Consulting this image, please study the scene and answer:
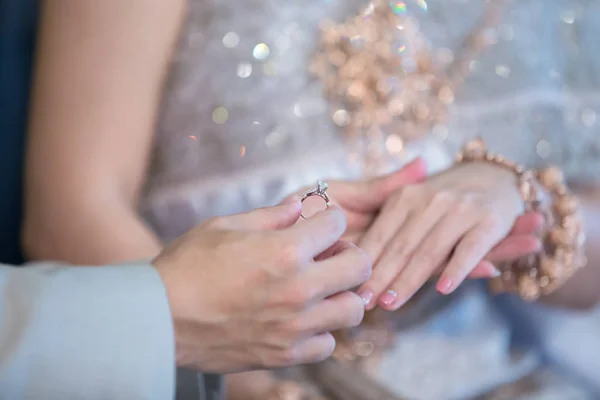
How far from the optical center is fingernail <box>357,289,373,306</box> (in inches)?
17.3

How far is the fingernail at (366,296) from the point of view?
0.44 m

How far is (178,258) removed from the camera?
0.37 meters

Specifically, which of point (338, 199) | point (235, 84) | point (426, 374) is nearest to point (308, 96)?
point (235, 84)

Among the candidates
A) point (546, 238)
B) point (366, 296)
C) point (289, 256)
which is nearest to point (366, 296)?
point (366, 296)

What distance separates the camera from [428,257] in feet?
1.62

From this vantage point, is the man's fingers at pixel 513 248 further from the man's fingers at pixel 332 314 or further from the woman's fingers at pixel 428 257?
the man's fingers at pixel 332 314

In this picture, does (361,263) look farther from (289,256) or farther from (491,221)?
(491,221)

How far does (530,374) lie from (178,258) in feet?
1.61

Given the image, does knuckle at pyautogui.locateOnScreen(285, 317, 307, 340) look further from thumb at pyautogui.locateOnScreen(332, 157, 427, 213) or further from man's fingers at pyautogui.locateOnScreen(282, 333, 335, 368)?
thumb at pyautogui.locateOnScreen(332, 157, 427, 213)

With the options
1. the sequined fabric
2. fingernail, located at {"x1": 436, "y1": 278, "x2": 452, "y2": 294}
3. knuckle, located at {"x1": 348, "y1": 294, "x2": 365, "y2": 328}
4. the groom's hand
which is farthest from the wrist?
the sequined fabric

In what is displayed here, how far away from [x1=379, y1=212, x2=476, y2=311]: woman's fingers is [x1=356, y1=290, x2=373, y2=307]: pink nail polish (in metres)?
0.01

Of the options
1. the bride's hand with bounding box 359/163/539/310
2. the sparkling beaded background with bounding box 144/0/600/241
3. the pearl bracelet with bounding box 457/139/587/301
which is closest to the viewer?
the bride's hand with bounding box 359/163/539/310

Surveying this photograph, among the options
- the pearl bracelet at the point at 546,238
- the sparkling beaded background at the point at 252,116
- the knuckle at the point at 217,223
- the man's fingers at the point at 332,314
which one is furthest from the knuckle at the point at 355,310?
the sparkling beaded background at the point at 252,116

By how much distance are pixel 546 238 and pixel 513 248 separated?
84 mm
